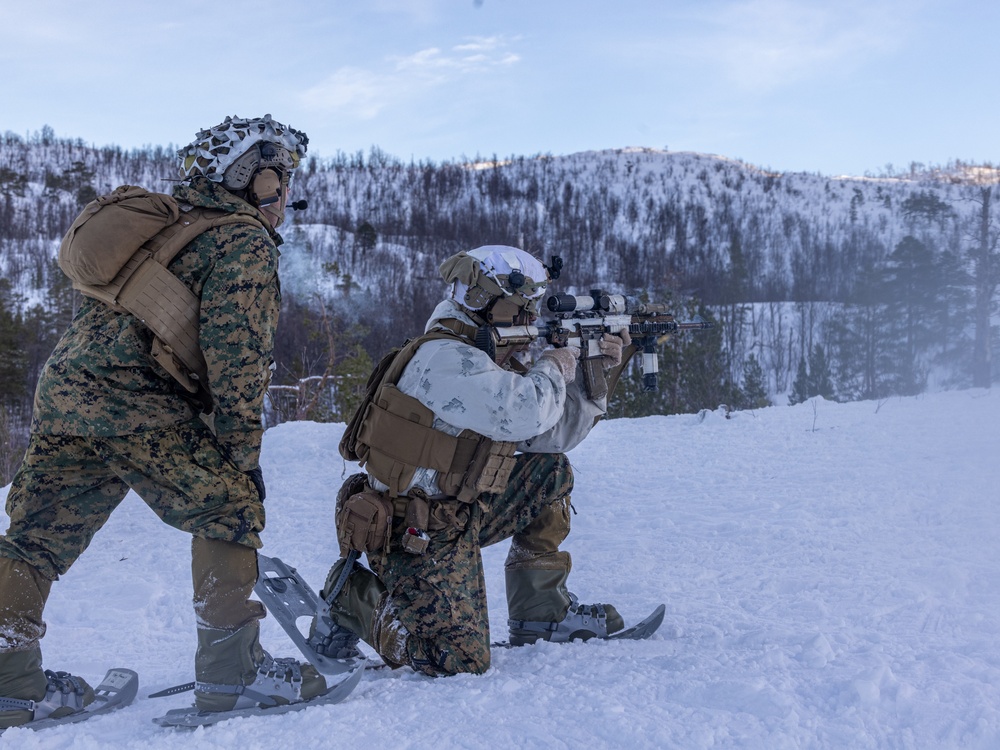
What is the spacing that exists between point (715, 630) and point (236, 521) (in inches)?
77.7

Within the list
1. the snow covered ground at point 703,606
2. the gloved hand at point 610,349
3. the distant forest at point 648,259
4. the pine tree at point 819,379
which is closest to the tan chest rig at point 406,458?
the snow covered ground at point 703,606

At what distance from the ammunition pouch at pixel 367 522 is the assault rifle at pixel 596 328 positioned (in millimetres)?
801

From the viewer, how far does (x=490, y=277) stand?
3340 mm

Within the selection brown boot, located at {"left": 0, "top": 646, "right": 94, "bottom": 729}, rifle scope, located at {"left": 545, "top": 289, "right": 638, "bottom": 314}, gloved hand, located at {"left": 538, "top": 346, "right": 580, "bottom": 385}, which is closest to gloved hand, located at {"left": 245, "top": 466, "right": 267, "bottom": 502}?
brown boot, located at {"left": 0, "top": 646, "right": 94, "bottom": 729}

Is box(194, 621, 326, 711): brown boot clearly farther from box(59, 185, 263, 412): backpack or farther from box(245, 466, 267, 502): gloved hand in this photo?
box(59, 185, 263, 412): backpack

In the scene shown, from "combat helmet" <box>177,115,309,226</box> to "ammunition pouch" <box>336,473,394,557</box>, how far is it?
1111 mm

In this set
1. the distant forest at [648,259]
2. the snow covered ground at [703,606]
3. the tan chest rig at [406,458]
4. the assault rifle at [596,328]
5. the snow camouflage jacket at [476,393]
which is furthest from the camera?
the distant forest at [648,259]

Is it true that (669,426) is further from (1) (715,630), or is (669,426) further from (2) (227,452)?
(2) (227,452)

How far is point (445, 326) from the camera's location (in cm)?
338

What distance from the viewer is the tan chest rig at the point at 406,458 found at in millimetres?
3227

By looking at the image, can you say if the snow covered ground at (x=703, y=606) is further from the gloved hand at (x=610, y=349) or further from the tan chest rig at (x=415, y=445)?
the gloved hand at (x=610, y=349)

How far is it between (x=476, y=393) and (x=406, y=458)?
1.32 feet

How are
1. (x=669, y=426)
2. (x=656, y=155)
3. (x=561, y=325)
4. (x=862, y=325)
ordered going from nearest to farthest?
(x=561, y=325) < (x=669, y=426) < (x=862, y=325) < (x=656, y=155)

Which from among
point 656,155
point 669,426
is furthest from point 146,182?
point 669,426
